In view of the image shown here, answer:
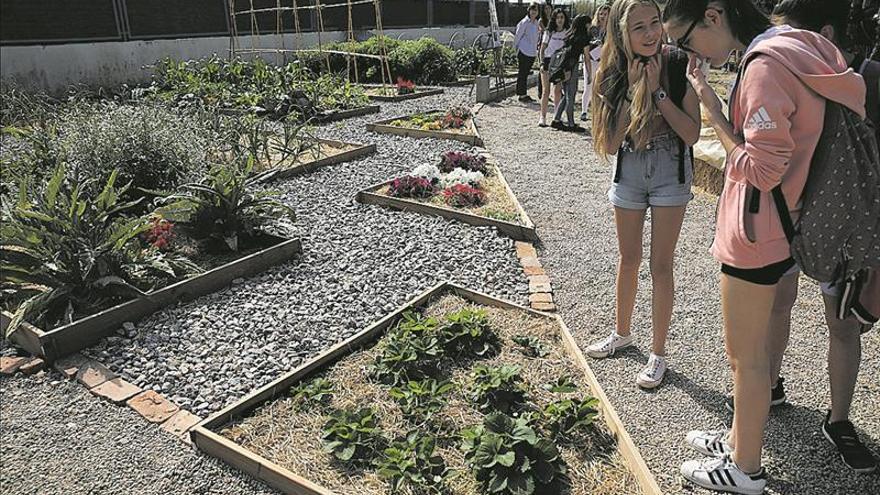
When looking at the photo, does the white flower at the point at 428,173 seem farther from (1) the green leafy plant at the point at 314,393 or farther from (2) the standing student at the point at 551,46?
(2) the standing student at the point at 551,46

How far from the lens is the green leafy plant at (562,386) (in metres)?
2.74

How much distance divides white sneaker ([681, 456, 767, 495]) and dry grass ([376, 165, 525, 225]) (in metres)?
3.00

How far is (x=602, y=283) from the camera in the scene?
4273mm

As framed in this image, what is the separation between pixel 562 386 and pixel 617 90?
4.50ft

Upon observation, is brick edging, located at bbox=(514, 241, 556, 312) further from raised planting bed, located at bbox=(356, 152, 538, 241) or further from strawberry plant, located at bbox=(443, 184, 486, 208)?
strawberry plant, located at bbox=(443, 184, 486, 208)

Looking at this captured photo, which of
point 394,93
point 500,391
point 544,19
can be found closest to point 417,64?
point 394,93

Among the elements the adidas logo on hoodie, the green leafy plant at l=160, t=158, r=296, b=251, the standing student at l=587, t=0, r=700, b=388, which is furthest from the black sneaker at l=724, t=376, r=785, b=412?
the green leafy plant at l=160, t=158, r=296, b=251

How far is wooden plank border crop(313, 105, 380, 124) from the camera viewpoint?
9.62 m

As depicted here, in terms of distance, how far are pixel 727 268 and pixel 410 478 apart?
138 centimetres

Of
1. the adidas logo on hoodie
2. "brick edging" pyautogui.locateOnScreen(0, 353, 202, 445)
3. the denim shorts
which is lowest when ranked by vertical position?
"brick edging" pyautogui.locateOnScreen(0, 353, 202, 445)

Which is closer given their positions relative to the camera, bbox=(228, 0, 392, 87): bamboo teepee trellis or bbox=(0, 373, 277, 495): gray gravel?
bbox=(0, 373, 277, 495): gray gravel

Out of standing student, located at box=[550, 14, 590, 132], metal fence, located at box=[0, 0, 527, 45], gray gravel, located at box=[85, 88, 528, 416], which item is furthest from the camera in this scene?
metal fence, located at box=[0, 0, 527, 45]

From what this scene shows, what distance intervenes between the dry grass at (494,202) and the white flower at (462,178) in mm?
82

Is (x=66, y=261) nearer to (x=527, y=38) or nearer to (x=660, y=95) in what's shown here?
(x=660, y=95)
